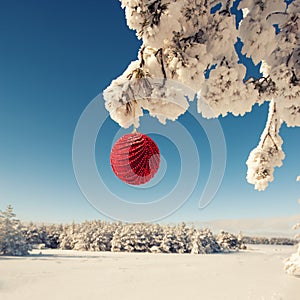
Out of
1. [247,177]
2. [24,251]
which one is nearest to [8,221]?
[24,251]

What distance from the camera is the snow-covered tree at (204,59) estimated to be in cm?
155

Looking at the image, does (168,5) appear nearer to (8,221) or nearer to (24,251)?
(8,221)

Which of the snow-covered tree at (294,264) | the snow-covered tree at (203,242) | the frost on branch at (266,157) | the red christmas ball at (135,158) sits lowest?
the snow-covered tree at (203,242)

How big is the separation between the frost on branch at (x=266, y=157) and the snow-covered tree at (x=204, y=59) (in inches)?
38.0

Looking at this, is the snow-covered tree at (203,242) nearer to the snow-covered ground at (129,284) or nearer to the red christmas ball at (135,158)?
the snow-covered ground at (129,284)

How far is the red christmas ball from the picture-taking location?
150 centimetres

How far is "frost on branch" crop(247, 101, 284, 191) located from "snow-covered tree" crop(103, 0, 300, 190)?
97cm

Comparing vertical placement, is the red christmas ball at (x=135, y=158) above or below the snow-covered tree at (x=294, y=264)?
above

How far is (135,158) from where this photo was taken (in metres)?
1.51

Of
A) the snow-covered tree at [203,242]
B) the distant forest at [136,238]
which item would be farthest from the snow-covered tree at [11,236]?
the snow-covered tree at [203,242]

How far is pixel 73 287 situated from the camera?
17.1 m

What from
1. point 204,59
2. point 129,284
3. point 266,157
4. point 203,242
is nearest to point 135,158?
point 204,59

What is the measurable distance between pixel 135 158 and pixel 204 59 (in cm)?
64

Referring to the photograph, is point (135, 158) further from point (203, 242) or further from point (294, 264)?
point (203, 242)
